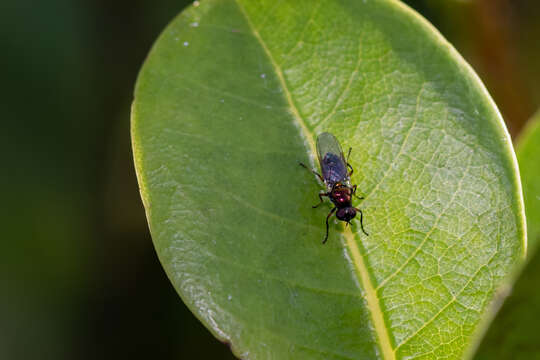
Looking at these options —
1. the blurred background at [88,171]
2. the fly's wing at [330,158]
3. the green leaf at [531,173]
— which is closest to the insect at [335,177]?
the fly's wing at [330,158]

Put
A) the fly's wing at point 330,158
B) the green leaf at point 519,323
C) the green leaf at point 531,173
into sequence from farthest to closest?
the fly's wing at point 330,158
the green leaf at point 531,173
the green leaf at point 519,323

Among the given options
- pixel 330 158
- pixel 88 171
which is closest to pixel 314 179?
pixel 330 158

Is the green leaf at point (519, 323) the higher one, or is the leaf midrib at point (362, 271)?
the green leaf at point (519, 323)

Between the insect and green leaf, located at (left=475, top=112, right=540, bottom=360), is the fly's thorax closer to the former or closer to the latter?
the insect

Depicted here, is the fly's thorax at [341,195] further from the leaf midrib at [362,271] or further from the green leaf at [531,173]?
the green leaf at [531,173]

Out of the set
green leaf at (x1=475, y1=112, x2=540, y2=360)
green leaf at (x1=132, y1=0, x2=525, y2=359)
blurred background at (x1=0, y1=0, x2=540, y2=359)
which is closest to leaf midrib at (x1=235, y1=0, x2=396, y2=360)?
green leaf at (x1=132, y1=0, x2=525, y2=359)

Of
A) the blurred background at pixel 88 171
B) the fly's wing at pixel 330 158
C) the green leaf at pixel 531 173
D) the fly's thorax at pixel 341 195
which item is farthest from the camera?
the blurred background at pixel 88 171

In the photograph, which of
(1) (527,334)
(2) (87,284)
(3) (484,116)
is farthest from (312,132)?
(2) (87,284)

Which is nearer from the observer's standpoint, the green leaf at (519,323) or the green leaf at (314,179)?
the green leaf at (519,323)

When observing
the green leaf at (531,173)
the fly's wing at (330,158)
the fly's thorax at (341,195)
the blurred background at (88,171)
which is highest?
the green leaf at (531,173)
